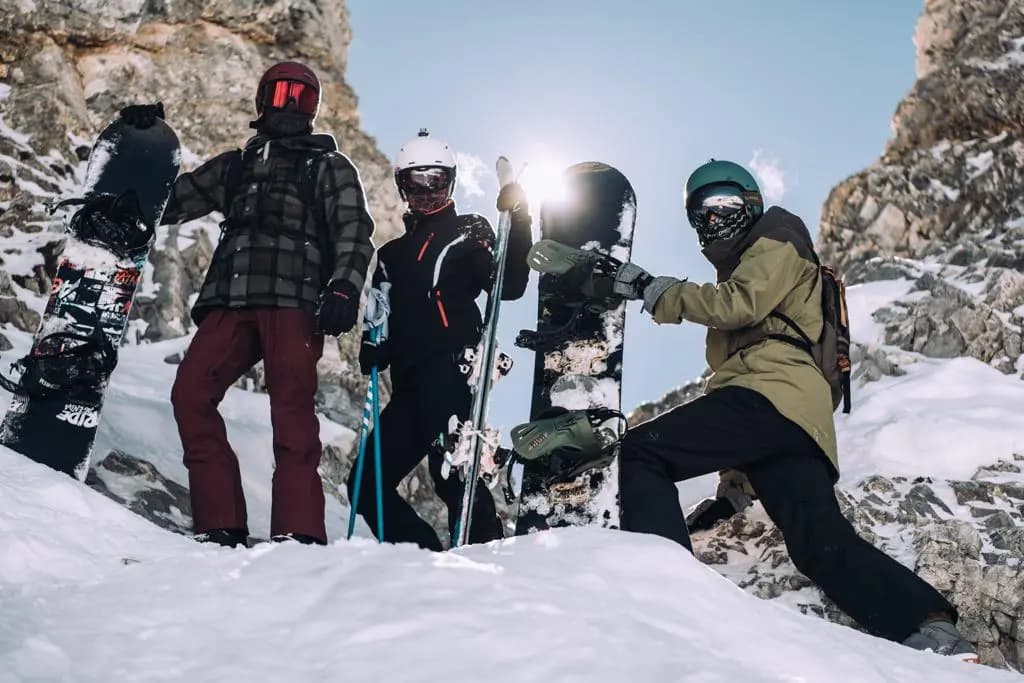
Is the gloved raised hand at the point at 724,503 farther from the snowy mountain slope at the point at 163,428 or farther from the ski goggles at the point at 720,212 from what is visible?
the snowy mountain slope at the point at 163,428

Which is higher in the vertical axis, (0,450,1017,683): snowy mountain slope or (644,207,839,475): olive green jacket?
(644,207,839,475): olive green jacket

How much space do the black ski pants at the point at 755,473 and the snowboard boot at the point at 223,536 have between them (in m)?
1.68

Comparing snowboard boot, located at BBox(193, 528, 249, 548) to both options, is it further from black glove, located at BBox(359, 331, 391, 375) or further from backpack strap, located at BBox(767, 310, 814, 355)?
backpack strap, located at BBox(767, 310, 814, 355)

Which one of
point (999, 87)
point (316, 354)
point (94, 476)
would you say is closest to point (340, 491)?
point (94, 476)

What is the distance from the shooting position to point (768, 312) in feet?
12.9

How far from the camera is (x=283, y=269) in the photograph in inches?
175

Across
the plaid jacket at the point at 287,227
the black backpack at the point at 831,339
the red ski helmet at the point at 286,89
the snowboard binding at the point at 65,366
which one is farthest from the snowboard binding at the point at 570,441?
the snowboard binding at the point at 65,366

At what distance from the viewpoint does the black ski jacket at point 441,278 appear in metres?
4.81

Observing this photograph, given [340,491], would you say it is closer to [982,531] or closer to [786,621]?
[982,531]

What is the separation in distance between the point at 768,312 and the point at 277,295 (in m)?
2.18

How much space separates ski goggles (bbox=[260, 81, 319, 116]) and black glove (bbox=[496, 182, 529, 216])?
1.09 metres

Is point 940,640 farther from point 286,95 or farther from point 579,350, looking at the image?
point 286,95

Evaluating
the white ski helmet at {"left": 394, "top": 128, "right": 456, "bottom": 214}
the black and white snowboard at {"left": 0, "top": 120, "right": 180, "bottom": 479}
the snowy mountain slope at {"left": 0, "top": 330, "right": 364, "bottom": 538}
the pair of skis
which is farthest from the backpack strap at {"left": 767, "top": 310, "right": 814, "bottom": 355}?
the snowy mountain slope at {"left": 0, "top": 330, "right": 364, "bottom": 538}

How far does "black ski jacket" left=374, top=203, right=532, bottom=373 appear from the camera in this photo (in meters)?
4.81
